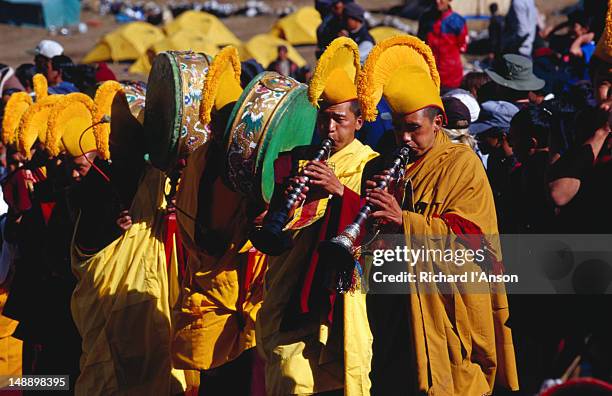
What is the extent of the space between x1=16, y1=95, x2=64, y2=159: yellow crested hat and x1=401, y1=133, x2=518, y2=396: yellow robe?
3550 millimetres

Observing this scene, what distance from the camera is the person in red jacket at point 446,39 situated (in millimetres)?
10039

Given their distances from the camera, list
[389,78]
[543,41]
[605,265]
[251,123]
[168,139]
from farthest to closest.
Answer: [543,41], [168,139], [251,123], [389,78], [605,265]

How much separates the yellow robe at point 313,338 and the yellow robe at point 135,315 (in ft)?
4.74

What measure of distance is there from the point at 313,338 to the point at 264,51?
53.0ft

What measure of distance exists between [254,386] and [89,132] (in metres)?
1.95

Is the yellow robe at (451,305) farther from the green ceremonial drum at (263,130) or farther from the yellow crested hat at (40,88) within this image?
the yellow crested hat at (40,88)

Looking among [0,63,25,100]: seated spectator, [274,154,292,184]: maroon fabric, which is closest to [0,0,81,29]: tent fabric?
→ [0,63,25,100]: seated spectator

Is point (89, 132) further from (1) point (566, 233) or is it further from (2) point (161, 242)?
(1) point (566, 233)

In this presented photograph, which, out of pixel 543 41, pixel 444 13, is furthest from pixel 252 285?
pixel 543 41

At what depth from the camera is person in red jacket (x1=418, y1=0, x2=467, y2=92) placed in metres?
10.0

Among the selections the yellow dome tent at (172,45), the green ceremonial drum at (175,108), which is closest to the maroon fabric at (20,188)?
the green ceremonial drum at (175,108)

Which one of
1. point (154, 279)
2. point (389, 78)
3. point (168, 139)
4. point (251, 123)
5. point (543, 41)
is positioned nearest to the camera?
point (389, 78)

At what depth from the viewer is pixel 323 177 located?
5203 mm

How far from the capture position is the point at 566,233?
5.16m
